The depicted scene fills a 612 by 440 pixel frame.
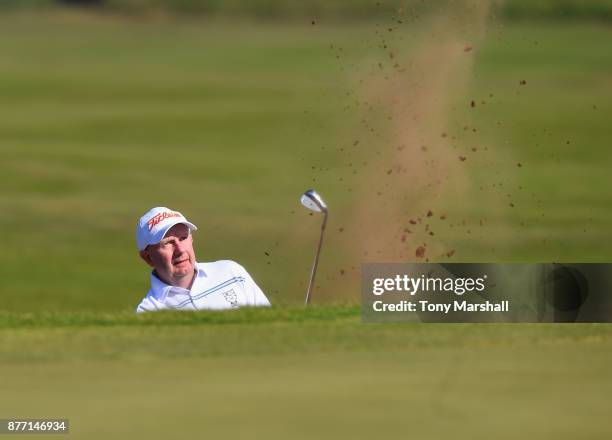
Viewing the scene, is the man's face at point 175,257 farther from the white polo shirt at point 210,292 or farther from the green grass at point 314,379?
the green grass at point 314,379

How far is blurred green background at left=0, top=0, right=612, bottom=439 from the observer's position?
4.26 meters

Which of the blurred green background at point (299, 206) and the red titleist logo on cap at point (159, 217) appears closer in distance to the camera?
the blurred green background at point (299, 206)

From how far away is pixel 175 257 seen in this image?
620 centimetres

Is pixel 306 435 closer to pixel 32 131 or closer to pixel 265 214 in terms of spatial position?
pixel 265 214

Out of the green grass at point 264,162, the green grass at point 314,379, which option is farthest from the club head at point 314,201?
the green grass at point 264,162

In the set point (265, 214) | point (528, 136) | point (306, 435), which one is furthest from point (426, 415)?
point (528, 136)

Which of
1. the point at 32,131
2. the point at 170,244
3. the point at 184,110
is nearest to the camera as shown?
the point at 170,244

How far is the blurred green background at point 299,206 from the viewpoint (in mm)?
4262

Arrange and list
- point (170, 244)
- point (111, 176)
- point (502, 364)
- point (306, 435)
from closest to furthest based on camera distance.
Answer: point (306, 435) < point (502, 364) < point (170, 244) < point (111, 176)

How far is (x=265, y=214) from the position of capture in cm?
1611

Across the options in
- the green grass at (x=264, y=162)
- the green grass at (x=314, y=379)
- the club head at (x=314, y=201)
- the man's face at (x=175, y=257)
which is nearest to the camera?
the green grass at (x=314, y=379)

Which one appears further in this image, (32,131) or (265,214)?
(32,131)

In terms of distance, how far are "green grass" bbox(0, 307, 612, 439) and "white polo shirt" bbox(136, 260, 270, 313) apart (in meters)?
0.73

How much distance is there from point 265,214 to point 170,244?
990 cm
